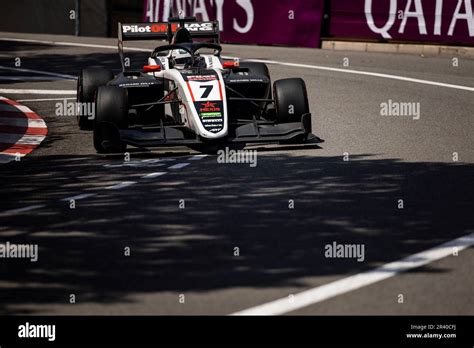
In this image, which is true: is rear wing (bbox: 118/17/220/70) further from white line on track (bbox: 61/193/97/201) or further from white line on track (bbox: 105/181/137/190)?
white line on track (bbox: 61/193/97/201)

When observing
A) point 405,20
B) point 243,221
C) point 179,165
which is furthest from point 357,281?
point 405,20

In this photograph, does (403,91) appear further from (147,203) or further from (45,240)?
(45,240)

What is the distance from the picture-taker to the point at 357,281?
6770 millimetres

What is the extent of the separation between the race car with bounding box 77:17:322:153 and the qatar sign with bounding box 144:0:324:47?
41.4ft

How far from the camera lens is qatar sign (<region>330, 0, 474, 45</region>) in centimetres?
2330

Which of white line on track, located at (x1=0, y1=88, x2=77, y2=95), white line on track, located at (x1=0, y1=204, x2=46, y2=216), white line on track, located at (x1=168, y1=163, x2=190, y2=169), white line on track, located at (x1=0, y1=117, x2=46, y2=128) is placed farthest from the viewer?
white line on track, located at (x1=0, y1=88, x2=77, y2=95)

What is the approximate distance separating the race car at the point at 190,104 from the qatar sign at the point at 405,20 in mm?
10465

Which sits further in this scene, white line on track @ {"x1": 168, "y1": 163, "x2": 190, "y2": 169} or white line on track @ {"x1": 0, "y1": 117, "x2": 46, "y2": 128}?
white line on track @ {"x1": 0, "y1": 117, "x2": 46, "y2": 128}

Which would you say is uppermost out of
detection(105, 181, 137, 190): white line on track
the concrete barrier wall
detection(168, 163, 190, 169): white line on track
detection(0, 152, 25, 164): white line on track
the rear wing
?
the rear wing

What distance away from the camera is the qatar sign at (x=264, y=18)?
26.4m

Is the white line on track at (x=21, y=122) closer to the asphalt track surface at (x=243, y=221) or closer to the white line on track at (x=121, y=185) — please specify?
the asphalt track surface at (x=243, y=221)

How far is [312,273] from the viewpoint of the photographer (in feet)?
22.9

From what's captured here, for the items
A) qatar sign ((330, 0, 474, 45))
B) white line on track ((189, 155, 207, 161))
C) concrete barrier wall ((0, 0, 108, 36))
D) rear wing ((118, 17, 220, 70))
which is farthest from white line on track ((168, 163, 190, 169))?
concrete barrier wall ((0, 0, 108, 36))
